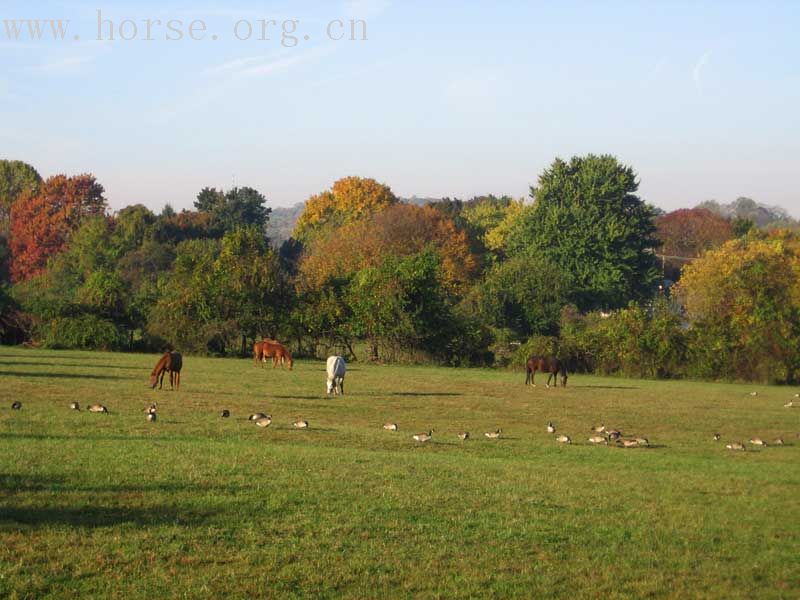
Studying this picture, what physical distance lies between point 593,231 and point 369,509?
6570 centimetres

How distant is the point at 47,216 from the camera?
332 ft

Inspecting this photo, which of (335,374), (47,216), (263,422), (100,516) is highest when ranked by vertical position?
(47,216)

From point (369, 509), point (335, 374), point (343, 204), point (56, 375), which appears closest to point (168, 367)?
point (56, 375)

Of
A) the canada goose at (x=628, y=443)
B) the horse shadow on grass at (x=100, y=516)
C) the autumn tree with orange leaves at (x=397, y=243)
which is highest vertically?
the autumn tree with orange leaves at (x=397, y=243)

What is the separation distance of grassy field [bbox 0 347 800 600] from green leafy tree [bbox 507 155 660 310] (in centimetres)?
5141

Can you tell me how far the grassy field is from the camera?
28.5 ft

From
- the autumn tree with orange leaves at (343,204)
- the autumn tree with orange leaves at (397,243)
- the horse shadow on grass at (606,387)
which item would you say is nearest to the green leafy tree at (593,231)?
the autumn tree with orange leaves at (397,243)

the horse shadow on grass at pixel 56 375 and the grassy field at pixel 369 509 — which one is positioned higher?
the horse shadow on grass at pixel 56 375

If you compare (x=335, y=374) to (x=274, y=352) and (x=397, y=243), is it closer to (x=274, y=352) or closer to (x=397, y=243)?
(x=274, y=352)

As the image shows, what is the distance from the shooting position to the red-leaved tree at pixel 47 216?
319 ft

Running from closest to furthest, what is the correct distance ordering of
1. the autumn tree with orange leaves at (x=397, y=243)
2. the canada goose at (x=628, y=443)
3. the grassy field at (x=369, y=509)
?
the grassy field at (x=369, y=509) → the canada goose at (x=628, y=443) → the autumn tree with orange leaves at (x=397, y=243)

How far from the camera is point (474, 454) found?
1777 centimetres

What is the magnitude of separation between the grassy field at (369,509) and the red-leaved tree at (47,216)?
79.7 metres

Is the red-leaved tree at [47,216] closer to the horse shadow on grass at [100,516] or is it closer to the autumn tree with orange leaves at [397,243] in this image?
the autumn tree with orange leaves at [397,243]
